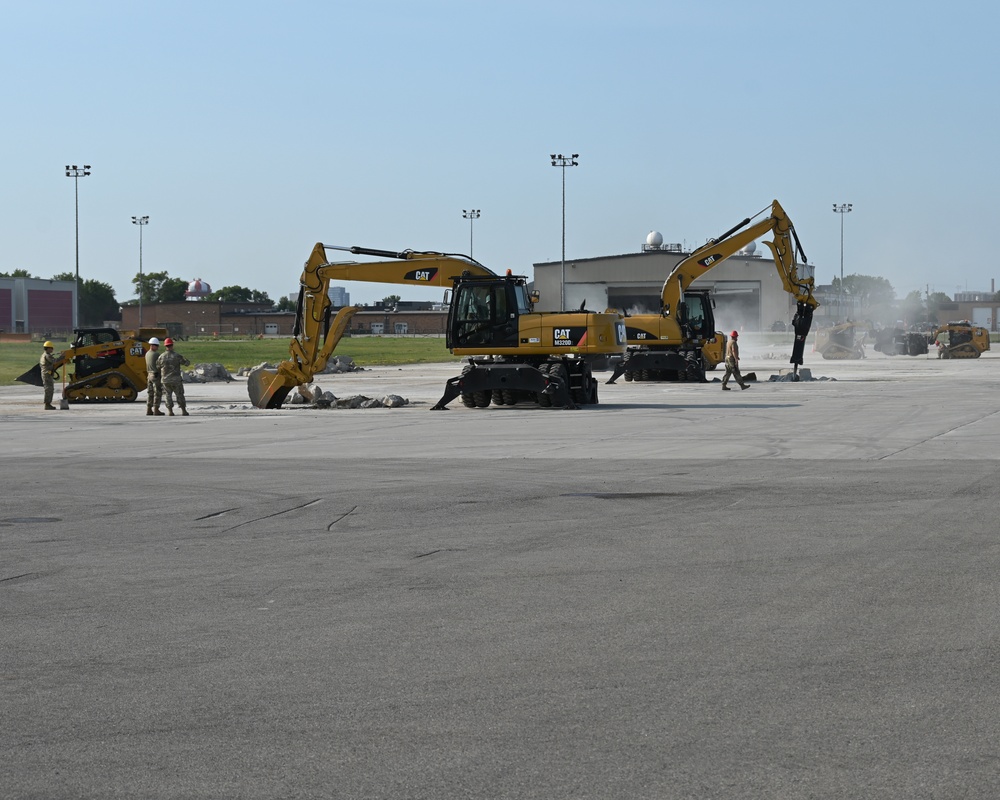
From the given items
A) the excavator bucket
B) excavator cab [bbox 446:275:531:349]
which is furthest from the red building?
excavator cab [bbox 446:275:531:349]

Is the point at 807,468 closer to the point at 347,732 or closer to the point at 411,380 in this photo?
the point at 347,732

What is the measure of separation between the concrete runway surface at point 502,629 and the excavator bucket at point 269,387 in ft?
44.1

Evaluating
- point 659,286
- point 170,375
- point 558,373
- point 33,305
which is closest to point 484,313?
point 558,373

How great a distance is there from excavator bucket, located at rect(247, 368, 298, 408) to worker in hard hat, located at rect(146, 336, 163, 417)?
7.42ft

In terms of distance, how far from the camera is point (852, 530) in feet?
38.6

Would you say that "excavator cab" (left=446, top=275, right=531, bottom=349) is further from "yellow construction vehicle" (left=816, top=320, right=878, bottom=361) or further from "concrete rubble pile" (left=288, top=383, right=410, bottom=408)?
"yellow construction vehicle" (left=816, top=320, right=878, bottom=361)

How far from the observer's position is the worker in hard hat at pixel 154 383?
29953 mm

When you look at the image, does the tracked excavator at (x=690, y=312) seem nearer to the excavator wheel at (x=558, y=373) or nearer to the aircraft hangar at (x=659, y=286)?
the excavator wheel at (x=558, y=373)

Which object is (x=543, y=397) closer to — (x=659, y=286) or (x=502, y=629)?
(x=502, y=629)

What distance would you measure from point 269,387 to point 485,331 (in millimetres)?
5694

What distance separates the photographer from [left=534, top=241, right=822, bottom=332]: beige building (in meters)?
122

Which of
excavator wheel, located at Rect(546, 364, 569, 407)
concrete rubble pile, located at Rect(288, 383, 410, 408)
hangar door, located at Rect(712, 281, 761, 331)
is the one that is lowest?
concrete rubble pile, located at Rect(288, 383, 410, 408)

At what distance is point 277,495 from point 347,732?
29.0 feet

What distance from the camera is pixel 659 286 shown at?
124125mm
